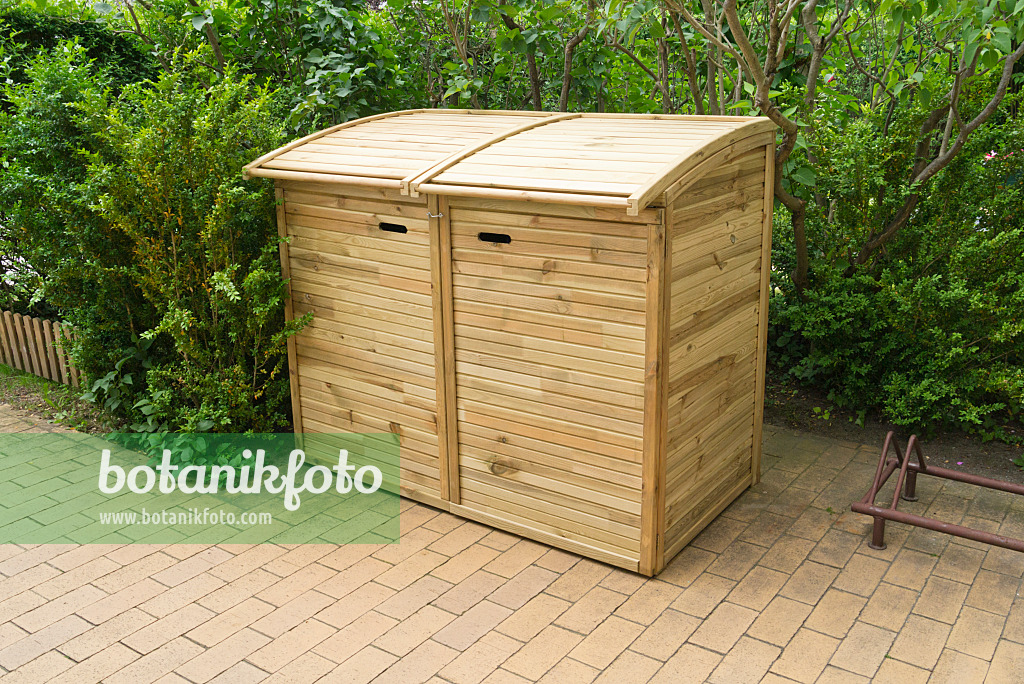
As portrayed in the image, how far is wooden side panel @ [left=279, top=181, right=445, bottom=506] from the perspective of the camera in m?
4.69

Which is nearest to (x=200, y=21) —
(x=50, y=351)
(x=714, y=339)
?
(x=50, y=351)

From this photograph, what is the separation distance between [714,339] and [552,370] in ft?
2.82

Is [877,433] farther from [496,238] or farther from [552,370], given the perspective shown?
[496,238]

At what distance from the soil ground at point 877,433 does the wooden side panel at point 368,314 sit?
263cm

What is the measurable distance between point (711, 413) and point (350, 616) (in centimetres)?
204

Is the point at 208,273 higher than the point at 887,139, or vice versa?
the point at 887,139

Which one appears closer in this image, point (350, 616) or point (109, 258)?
point (350, 616)

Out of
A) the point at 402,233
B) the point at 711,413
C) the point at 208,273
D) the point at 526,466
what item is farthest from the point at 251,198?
the point at 711,413

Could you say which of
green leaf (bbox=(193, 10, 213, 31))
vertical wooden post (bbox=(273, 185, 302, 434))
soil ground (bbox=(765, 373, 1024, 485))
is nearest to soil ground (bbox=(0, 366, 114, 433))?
vertical wooden post (bbox=(273, 185, 302, 434))

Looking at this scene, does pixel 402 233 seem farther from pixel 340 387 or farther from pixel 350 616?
pixel 350 616

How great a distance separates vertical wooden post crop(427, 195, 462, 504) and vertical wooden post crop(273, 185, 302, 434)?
114 centimetres

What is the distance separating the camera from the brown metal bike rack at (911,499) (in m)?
4.06

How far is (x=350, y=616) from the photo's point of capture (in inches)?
158

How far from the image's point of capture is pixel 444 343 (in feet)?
15.2
